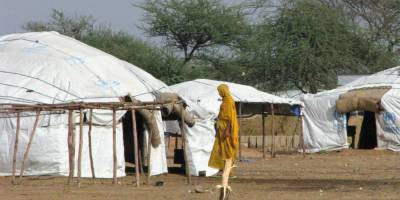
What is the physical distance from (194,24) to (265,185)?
89.0 feet

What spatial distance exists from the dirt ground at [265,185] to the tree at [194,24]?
62.7 ft

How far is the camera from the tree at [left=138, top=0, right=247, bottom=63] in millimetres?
45406

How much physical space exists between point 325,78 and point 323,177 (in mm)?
22704

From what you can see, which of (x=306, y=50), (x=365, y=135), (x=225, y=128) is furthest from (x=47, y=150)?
(x=306, y=50)

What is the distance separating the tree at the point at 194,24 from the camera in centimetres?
4541

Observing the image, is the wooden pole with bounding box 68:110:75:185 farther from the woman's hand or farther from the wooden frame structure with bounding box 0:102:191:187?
the woman's hand

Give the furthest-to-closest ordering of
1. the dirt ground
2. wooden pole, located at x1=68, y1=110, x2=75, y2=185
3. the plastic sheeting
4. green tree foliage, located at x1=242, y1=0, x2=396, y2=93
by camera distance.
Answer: green tree foliage, located at x1=242, y1=0, x2=396, y2=93 < the plastic sheeting < wooden pole, located at x1=68, y1=110, x2=75, y2=185 < the dirt ground

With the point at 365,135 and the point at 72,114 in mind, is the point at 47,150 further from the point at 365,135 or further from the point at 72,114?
the point at 365,135

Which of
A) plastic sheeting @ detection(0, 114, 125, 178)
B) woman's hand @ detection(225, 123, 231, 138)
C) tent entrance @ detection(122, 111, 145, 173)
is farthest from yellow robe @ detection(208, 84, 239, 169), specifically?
tent entrance @ detection(122, 111, 145, 173)

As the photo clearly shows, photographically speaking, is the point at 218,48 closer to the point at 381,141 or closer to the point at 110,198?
the point at 381,141

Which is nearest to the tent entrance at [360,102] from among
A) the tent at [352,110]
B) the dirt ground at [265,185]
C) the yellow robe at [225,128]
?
the tent at [352,110]

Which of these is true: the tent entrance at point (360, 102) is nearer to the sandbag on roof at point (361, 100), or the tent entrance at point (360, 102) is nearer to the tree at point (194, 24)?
the sandbag on roof at point (361, 100)

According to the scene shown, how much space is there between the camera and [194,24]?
4534 cm

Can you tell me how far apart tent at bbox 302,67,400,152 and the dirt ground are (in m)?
4.81
